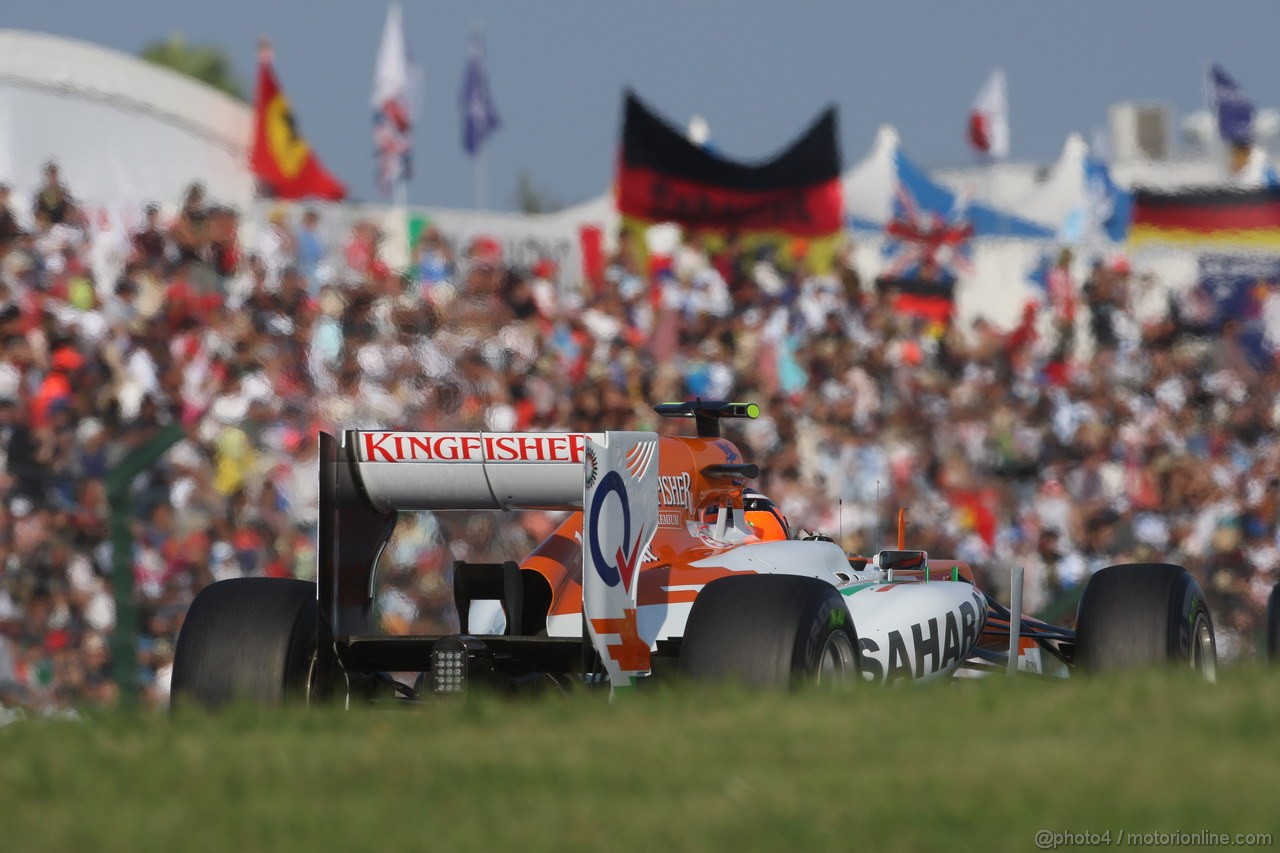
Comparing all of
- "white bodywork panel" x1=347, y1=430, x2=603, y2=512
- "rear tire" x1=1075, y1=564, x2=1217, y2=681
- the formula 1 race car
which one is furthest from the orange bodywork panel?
"rear tire" x1=1075, y1=564, x2=1217, y2=681

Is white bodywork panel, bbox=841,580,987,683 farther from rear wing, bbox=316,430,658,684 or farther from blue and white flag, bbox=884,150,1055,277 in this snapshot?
blue and white flag, bbox=884,150,1055,277

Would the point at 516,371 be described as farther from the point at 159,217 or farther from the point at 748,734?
the point at 748,734

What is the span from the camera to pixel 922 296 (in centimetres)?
2081

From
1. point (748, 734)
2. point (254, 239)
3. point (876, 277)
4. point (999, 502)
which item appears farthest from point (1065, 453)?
point (748, 734)

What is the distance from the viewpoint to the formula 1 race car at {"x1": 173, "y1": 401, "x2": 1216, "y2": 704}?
21.1 ft

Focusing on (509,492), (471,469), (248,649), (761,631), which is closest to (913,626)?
(761,631)

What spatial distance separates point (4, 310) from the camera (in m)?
12.7

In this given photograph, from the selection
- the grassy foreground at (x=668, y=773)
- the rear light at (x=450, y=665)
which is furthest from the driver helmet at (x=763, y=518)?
the grassy foreground at (x=668, y=773)

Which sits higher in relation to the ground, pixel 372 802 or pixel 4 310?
pixel 4 310

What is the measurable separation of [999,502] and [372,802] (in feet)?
41.4

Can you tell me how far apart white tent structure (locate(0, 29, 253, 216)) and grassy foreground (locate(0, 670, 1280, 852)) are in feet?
34.4

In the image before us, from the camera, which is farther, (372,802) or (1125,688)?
(1125,688)

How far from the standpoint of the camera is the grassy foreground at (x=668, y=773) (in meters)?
4.22

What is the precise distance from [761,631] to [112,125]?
11.8 m
